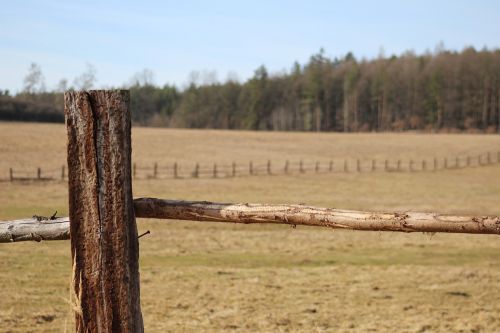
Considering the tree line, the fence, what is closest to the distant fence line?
the fence

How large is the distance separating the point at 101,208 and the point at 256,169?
43473 mm

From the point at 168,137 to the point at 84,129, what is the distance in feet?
223

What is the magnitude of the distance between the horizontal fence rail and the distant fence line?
32152 mm

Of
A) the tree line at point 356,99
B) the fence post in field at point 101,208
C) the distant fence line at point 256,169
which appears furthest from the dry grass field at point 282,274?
the tree line at point 356,99

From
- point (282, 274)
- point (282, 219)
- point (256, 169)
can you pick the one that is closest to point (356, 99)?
point (256, 169)

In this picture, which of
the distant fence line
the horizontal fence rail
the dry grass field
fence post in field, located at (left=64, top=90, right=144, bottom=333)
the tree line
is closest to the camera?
fence post in field, located at (left=64, top=90, right=144, bottom=333)

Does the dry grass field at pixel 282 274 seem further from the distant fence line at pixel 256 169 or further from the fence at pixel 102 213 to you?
the distant fence line at pixel 256 169

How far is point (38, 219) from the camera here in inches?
126

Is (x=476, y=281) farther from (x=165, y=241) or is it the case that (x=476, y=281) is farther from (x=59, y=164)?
(x=59, y=164)

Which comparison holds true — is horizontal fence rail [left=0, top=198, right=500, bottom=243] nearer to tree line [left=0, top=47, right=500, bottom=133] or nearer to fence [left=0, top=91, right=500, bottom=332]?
fence [left=0, top=91, right=500, bottom=332]

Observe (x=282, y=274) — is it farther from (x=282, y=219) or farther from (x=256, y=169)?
(x=256, y=169)

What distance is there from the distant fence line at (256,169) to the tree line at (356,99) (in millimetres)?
44343

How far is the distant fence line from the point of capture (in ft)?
124

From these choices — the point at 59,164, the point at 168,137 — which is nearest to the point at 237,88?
the point at 168,137
